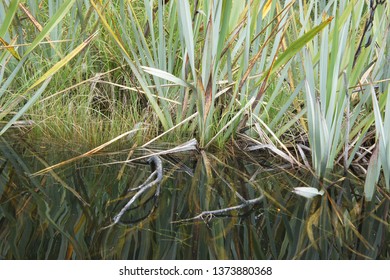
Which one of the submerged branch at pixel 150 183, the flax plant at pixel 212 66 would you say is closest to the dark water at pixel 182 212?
the submerged branch at pixel 150 183

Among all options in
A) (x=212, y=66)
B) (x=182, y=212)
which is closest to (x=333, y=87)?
(x=212, y=66)

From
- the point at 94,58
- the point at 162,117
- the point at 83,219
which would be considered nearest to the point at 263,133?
the point at 162,117

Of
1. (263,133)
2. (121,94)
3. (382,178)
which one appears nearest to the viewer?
(382,178)

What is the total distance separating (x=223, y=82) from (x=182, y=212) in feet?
2.07

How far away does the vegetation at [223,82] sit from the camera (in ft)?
6.91

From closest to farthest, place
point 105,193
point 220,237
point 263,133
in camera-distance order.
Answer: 1. point 220,237
2. point 105,193
3. point 263,133

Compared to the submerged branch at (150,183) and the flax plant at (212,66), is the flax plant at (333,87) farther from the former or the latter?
the submerged branch at (150,183)

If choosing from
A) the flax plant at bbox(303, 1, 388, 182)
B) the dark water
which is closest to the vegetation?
the flax plant at bbox(303, 1, 388, 182)

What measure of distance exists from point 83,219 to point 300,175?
764 mm

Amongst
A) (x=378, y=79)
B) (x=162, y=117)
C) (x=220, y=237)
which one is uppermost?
(x=378, y=79)

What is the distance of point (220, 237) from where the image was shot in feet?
5.79

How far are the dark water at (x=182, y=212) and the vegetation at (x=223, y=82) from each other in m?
0.11

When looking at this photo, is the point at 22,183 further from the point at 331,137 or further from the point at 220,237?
the point at 331,137

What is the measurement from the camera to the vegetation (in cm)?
211
